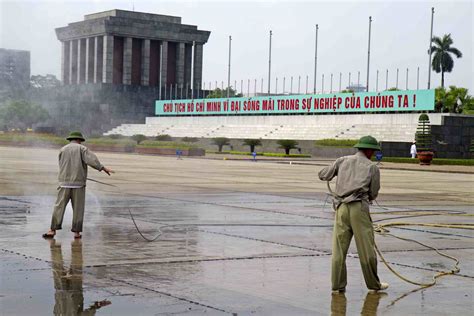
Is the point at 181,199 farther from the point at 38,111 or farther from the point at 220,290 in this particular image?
the point at 38,111

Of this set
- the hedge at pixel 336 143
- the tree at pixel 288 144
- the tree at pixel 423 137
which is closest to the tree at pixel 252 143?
the tree at pixel 288 144

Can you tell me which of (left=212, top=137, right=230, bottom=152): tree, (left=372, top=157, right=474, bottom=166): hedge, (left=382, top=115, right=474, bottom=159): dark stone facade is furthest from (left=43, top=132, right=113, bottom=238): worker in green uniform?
(left=212, top=137, right=230, bottom=152): tree

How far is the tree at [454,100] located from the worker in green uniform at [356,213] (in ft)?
283

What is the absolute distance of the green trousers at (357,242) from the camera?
9109mm

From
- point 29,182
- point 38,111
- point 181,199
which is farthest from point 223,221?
point 38,111

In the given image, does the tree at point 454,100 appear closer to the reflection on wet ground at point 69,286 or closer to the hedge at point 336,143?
the hedge at point 336,143

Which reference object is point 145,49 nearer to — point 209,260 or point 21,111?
point 21,111

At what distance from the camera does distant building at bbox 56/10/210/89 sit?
104m

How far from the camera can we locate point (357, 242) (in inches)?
361

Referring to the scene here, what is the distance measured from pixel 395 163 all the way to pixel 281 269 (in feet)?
144

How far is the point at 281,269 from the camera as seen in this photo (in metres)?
10.5

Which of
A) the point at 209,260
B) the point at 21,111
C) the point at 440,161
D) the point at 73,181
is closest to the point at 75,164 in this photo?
the point at 73,181

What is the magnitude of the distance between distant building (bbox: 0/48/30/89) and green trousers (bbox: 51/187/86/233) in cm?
1174

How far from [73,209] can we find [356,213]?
542cm
